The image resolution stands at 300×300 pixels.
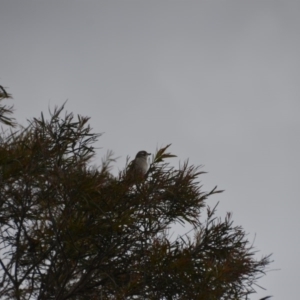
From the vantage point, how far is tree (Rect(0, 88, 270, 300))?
12.8 feet

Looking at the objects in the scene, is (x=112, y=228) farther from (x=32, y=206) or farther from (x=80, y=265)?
(x=32, y=206)

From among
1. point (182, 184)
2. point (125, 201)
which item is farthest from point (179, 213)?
point (125, 201)

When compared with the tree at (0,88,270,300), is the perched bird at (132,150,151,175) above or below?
above

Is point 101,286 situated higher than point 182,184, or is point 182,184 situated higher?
point 182,184

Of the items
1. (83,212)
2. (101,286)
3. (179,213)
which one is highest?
(179,213)

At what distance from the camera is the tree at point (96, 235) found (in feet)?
12.8

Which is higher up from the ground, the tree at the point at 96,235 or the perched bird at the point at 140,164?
the perched bird at the point at 140,164

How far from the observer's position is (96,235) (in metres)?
4.07

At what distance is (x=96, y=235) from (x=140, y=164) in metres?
1.07

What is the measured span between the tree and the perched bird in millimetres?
145

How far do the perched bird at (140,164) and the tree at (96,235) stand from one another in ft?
0.48

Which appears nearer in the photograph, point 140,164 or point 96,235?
point 96,235

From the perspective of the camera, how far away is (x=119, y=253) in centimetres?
406

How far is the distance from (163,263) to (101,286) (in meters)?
0.41
